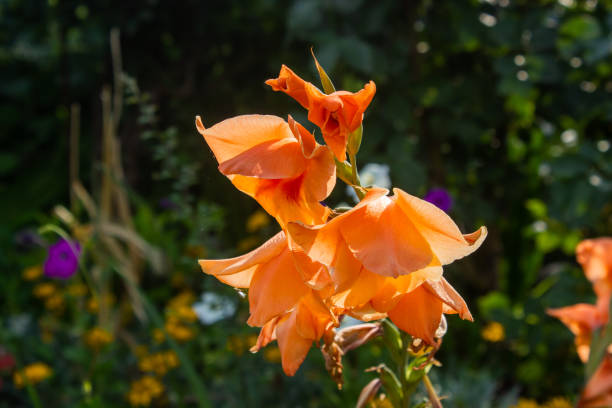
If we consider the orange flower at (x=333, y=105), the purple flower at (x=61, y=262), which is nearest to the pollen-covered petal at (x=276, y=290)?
the orange flower at (x=333, y=105)

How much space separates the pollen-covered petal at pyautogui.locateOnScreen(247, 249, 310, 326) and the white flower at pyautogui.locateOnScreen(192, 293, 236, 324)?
41.3 inches

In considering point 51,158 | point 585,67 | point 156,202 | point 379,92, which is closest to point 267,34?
point 379,92

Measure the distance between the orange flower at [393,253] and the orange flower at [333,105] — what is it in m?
0.05

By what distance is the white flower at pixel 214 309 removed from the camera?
1486 millimetres

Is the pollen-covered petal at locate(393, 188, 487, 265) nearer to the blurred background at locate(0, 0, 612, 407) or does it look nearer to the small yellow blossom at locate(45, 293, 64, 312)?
the blurred background at locate(0, 0, 612, 407)

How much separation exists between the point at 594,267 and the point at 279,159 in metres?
0.36

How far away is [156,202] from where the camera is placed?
261 cm

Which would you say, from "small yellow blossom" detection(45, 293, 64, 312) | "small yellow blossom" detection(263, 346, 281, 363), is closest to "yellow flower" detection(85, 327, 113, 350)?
"small yellow blossom" detection(263, 346, 281, 363)

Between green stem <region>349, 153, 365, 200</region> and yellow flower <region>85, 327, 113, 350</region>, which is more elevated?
green stem <region>349, 153, 365, 200</region>

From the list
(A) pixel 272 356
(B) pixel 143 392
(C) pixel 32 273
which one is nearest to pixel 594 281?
(A) pixel 272 356

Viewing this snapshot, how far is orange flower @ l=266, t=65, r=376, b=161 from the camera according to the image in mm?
419

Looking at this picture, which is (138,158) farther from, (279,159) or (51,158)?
(279,159)

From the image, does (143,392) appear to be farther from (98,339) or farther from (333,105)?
(333,105)

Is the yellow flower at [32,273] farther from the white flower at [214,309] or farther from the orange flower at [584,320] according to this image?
the orange flower at [584,320]
